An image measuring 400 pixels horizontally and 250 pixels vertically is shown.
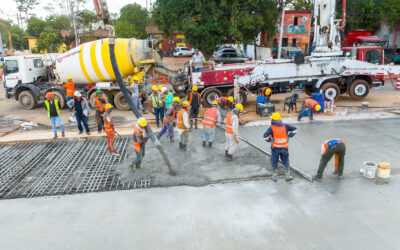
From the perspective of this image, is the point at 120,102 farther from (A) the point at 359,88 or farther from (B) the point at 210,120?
(A) the point at 359,88

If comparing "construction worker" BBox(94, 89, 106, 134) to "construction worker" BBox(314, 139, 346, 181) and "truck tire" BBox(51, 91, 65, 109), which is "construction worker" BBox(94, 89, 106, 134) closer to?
"truck tire" BBox(51, 91, 65, 109)

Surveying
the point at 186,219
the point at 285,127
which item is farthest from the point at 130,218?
the point at 285,127

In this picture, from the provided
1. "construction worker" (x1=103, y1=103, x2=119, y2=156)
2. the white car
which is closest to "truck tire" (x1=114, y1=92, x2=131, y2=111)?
"construction worker" (x1=103, y1=103, x2=119, y2=156)

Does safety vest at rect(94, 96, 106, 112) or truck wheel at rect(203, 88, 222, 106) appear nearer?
safety vest at rect(94, 96, 106, 112)

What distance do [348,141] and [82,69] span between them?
1157 centimetres

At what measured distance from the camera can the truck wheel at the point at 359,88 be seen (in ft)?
48.5

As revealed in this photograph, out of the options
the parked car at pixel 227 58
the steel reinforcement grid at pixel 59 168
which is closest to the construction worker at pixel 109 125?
the steel reinforcement grid at pixel 59 168

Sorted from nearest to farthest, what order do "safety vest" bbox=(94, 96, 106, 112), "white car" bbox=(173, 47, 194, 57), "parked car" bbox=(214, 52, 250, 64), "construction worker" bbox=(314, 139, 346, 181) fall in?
"construction worker" bbox=(314, 139, 346, 181) < "safety vest" bbox=(94, 96, 106, 112) < "parked car" bbox=(214, 52, 250, 64) < "white car" bbox=(173, 47, 194, 57)

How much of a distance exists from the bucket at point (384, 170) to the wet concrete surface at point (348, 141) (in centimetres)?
51

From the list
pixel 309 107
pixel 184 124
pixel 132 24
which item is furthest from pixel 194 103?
pixel 132 24

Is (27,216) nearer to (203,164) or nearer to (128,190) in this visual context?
(128,190)

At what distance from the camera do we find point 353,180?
268 inches

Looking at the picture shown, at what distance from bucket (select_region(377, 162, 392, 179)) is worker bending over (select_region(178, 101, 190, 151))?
15.7ft

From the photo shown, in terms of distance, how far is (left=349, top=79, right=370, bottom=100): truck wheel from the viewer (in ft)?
48.5
